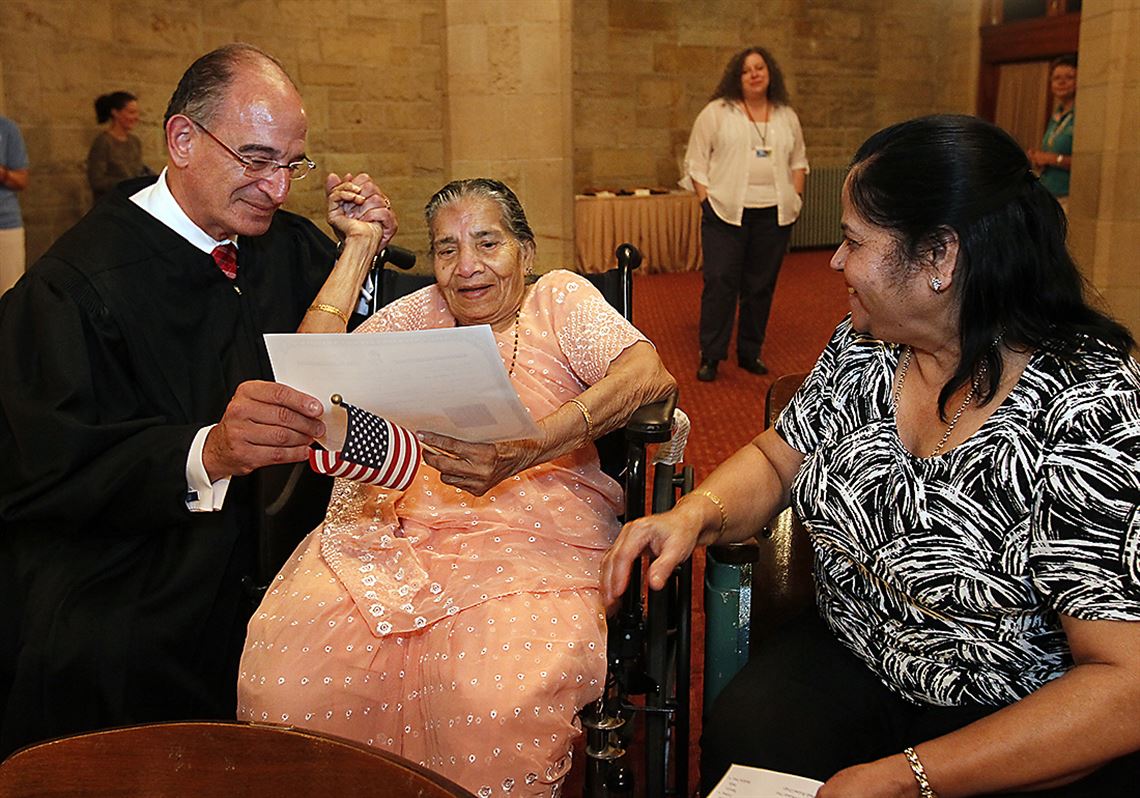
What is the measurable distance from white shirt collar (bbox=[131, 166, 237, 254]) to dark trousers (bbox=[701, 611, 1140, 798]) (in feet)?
5.05

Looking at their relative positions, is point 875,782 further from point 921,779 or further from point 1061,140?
point 1061,140

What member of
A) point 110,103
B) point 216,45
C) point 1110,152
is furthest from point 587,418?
point 216,45

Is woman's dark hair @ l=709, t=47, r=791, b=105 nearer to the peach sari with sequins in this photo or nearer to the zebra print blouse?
the peach sari with sequins

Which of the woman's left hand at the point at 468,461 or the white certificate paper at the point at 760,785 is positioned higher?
the woman's left hand at the point at 468,461

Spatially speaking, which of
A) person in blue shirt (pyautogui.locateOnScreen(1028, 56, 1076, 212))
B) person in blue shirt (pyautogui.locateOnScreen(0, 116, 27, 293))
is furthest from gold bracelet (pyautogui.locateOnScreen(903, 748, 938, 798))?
person in blue shirt (pyautogui.locateOnScreen(0, 116, 27, 293))

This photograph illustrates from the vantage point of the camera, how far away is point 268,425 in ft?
6.28

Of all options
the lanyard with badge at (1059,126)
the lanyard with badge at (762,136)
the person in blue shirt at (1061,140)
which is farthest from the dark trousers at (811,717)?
the lanyard with badge at (1059,126)

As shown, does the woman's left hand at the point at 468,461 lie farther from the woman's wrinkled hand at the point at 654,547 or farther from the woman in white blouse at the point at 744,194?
the woman in white blouse at the point at 744,194

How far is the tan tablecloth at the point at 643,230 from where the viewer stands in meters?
10.8

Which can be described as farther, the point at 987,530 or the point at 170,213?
the point at 170,213

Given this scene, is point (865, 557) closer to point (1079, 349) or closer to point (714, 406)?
point (1079, 349)

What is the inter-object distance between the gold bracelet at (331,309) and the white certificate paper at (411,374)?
0.74 m

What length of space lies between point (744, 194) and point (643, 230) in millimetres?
4774

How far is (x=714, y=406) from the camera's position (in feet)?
19.2
